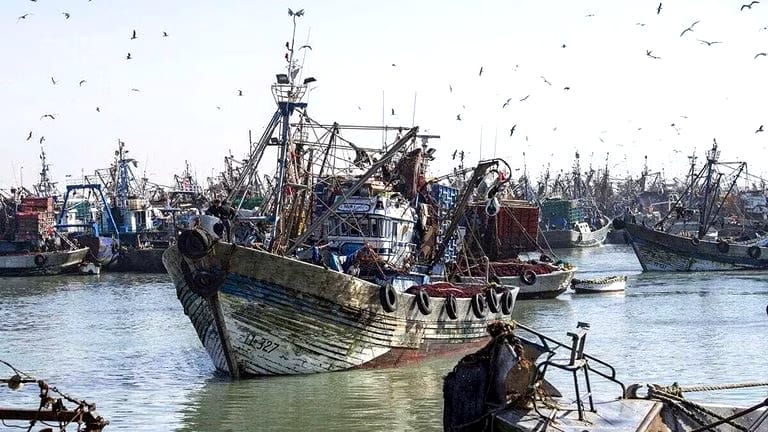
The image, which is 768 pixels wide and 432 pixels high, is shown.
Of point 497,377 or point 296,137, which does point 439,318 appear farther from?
point 497,377

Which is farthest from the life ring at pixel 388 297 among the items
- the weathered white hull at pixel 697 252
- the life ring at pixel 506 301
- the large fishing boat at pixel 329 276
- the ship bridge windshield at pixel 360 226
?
the weathered white hull at pixel 697 252

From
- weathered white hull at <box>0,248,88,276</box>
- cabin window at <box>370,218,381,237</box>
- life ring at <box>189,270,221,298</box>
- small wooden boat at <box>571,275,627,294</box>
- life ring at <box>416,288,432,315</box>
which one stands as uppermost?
cabin window at <box>370,218,381,237</box>

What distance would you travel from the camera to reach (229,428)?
54.9ft

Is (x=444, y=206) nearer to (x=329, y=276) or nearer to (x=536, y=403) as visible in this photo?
(x=329, y=276)

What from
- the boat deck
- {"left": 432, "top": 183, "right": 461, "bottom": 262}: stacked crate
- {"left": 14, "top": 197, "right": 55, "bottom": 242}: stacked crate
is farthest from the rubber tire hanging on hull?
{"left": 14, "top": 197, "right": 55, "bottom": 242}: stacked crate

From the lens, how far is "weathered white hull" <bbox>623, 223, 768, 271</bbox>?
53.2 meters

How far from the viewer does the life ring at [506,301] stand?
84.0ft

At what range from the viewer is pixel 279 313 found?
19.4 m

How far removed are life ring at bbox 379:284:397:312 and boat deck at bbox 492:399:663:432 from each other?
8.68m

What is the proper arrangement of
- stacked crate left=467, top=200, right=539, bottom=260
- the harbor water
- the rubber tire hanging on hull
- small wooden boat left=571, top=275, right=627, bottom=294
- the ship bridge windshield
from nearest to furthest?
the harbor water
the rubber tire hanging on hull
the ship bridge windshield
stacked crate left=467, top=200, right=539, bottom=260
small wooden boat left=571, top=275, right=627, bottom=294

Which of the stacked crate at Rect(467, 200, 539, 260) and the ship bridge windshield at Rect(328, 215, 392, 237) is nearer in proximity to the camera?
the ship bridge windshield at Rect(328, 215, 392, 237)

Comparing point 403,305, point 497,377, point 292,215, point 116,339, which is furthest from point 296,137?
point 497,377

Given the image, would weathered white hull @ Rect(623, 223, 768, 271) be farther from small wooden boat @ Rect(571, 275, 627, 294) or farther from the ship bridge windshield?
the ship bridge windshield

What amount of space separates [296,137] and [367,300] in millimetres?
5077
